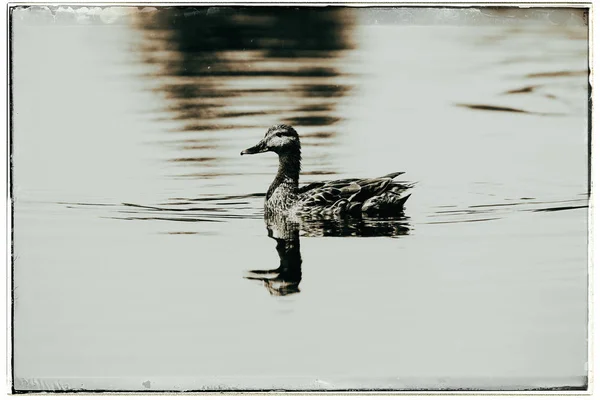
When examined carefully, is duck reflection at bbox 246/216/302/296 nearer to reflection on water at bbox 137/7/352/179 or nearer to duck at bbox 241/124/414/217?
duck at bbox 241/124/414/217

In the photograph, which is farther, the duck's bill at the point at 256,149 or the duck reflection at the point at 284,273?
the duck's bill at the point at 256,149

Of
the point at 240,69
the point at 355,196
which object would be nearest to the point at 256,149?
the point at 240,69

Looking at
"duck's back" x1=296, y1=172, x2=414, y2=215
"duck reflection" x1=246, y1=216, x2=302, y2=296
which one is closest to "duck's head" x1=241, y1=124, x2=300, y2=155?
"duck's back" x1=296, y1=172, x2=414, y2=215

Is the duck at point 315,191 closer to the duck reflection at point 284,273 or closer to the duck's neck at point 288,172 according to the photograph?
the duck's neck at point 288,172

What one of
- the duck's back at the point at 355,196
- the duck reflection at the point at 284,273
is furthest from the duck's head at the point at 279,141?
the duck reflection at the point at 284,273

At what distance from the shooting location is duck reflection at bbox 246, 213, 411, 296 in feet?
16.0

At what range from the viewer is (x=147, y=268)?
4.93 meters

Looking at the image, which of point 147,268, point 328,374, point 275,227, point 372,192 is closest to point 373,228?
point 372,192

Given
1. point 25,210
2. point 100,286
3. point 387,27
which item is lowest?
point 100,286

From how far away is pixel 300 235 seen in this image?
5.16 metres

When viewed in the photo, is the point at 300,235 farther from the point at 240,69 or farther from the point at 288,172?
the point at 240,69

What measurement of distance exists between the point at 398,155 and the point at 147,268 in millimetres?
1380

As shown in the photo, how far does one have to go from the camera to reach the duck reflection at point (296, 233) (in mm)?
4887

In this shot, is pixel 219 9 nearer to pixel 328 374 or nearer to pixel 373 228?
pixel 373 228
